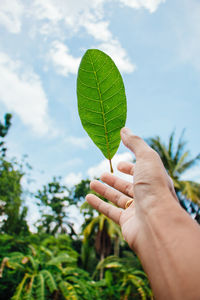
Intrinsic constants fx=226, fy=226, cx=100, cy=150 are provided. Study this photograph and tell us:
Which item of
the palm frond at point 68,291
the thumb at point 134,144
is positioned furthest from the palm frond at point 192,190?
the thumb at point 134,144

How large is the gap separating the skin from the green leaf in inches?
2.7

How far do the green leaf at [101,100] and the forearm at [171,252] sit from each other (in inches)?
10.8

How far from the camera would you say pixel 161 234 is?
64cm

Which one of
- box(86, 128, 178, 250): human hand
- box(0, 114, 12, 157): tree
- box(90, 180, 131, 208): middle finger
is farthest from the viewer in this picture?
box(0, 114, 12, 157): tree

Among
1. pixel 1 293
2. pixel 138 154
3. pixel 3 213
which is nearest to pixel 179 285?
pixel 138 154

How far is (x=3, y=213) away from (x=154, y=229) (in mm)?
11629

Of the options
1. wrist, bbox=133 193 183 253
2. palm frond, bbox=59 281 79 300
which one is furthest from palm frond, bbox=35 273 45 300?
wrist, bbox=133 193 183 253

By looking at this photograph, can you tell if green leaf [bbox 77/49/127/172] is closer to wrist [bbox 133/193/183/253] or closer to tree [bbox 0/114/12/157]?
wrist [bbox 133/193/183/253]

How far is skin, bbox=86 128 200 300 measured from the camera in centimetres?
53

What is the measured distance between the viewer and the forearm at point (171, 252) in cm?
52

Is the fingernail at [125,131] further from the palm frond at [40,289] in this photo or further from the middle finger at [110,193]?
the palm frond at [40,289]

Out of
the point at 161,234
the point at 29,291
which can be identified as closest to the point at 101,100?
the point at 161,234

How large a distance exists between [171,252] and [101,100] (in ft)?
1.72

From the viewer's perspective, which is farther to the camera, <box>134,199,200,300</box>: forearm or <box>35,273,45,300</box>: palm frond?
<box>35,273,45,300</box>: palm frond
